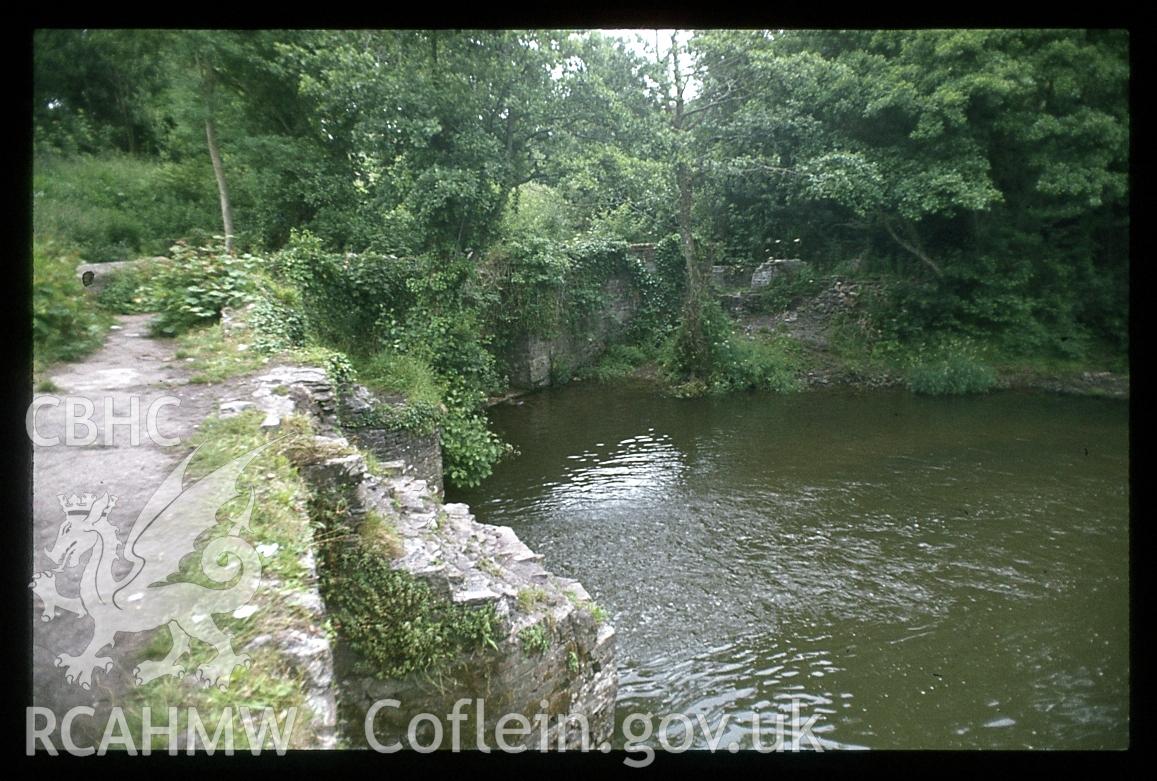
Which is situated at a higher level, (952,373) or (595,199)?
(595,199)

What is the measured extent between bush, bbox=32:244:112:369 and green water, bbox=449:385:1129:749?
4.20 meters

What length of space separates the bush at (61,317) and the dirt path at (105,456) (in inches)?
4.7

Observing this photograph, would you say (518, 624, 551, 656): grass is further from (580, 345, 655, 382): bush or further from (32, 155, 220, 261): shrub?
(580, 345, 655, 382): bush

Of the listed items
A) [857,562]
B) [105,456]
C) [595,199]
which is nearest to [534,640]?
[105,456]

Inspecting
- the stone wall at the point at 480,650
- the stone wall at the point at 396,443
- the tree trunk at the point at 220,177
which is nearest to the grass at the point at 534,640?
the stone wall at the point at 480,650

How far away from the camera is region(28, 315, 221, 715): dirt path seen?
2.09 meters

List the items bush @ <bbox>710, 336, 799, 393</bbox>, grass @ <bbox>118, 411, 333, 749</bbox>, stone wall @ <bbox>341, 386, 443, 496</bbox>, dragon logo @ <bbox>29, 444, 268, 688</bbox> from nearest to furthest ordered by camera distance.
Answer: grass @ <bbox>118, 411, 333, 749</bbox>, dragon logo @ <bbox>29, 444, 268, 688</bbox>, stone wall @ <bbox>341, 386, 443, 496</bbox>, bush @ <bbox>710, 336, 799, 393</bbox>

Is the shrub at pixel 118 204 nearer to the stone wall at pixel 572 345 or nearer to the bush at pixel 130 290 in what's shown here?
the bush at pixel 130 290

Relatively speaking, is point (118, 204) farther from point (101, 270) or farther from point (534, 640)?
point (534, 640)

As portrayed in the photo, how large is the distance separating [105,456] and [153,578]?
1.30m

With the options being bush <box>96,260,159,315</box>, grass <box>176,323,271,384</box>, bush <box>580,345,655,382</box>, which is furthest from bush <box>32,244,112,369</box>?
bush <box>580,345,655,382</box>

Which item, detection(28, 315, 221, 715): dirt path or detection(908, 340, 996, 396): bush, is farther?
detection(908, 340, 996, 396): bush

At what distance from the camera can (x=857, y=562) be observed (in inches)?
251

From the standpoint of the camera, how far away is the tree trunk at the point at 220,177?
820cm
